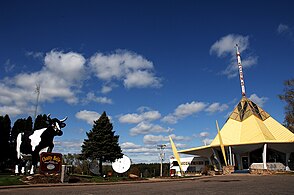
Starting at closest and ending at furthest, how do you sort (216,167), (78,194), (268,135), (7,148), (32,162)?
(78,194) < (32,162) < (7,148) < (268,135) < (216,167)

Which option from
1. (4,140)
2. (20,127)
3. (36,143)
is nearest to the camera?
(36,143)

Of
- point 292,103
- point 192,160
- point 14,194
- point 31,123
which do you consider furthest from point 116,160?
point 192,160

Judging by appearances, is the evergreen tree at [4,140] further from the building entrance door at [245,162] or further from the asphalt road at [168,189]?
the building entrance door at [245,162]

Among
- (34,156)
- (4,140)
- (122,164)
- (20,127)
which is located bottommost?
(122,164)

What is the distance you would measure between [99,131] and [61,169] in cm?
2005

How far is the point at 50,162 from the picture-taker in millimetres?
18891

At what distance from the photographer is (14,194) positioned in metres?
10.8

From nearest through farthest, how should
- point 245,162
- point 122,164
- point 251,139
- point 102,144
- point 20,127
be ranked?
point 102,144
point 20,127
point 122,164
point 251,139
point 245,162

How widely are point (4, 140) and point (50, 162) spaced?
62.1 feet

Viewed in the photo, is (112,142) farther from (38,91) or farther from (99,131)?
(38,91)

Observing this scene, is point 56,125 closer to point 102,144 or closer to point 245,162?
point 102,144

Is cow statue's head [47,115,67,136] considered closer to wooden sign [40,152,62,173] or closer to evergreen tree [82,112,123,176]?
wooden sign [40,152,62,173]

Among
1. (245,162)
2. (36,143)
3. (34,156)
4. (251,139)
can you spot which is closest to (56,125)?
(36,143)

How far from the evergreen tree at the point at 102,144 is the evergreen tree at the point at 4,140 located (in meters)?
9.93
